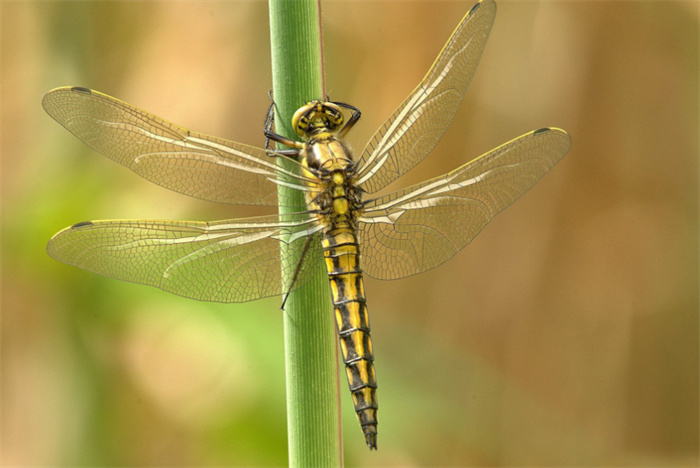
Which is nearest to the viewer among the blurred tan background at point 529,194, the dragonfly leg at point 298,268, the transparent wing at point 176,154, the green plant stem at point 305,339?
the green plant stem at point 305,339

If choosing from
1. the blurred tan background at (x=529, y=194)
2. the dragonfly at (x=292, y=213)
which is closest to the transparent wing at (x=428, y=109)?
Answer: the dragonfly at (x=292, y=213)

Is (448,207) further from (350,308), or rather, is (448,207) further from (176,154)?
(176,154)

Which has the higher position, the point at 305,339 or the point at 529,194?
the point at 529,194

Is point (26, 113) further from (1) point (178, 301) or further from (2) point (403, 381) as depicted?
(2) point (403, 381)

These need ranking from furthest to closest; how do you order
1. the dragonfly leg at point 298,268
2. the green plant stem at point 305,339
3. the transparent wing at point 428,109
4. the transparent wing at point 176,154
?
1. the transparent wing at point 428,109
2. the transparent wing at point 176,154
3. the dragonfly leg at point 298,268
4. the green plant stem at point 305,339

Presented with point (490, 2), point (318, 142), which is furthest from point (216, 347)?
point (490, 2)

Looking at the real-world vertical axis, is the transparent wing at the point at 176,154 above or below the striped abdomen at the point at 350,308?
above

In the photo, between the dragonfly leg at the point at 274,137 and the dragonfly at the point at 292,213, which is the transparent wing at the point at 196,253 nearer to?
the dragonfly at the point at 292,213

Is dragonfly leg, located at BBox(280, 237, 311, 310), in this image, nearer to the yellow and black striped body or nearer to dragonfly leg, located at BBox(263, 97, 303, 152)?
the yellow and black striped body

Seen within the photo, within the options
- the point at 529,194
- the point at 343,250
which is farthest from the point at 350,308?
the point at 529,194
